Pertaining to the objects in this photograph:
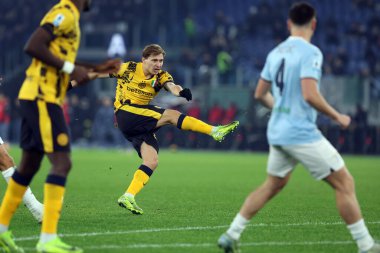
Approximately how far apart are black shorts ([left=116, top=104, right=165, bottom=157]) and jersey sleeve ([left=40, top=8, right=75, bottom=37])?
4.28 metres

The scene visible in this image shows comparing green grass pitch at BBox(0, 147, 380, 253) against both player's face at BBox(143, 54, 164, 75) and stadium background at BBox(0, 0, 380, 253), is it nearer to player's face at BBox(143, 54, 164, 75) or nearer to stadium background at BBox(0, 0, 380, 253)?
stadium background at BBox(0, 0, 380, 253)

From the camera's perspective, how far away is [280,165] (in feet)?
23.9

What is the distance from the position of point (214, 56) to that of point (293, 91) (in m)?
27.4

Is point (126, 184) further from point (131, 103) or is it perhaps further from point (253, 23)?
point (253, 23)

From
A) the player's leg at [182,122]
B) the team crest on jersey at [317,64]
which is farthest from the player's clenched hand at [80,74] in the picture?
the player's leg at [182,122]

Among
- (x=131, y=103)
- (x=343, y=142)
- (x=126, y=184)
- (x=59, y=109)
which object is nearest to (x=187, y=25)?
(x=343, y=142)

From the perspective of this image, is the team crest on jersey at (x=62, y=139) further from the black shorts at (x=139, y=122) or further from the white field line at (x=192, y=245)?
the black shorts at (x=139, y=122)

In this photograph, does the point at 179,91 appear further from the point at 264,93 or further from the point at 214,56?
the point at 214,56

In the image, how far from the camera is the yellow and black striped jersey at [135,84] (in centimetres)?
1182

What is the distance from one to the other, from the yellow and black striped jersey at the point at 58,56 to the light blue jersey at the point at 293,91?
1835 mm

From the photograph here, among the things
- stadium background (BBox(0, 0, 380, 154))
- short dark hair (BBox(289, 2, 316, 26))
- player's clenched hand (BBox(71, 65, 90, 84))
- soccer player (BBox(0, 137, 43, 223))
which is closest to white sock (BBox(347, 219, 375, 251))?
short dark hair (BBox(289, 2, 316, 26))

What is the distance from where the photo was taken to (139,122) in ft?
38.1

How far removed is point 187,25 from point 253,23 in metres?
2.97

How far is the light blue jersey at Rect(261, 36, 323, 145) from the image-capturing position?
7004 mm
